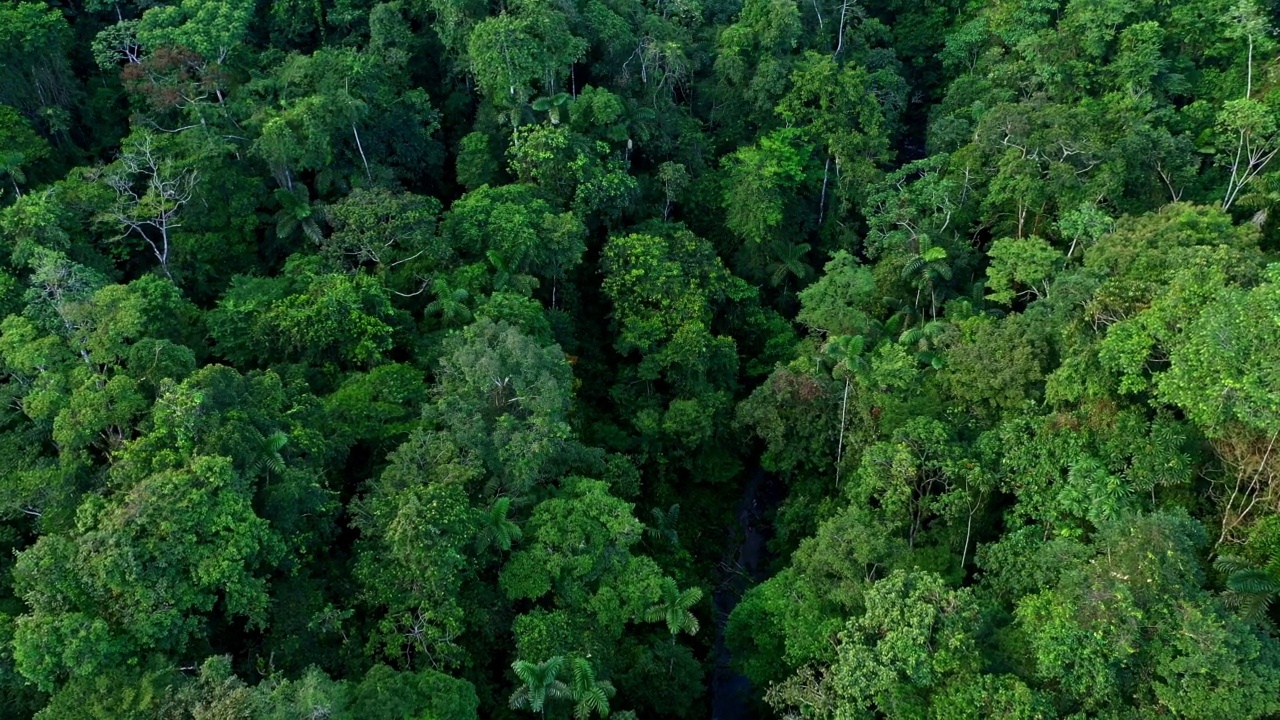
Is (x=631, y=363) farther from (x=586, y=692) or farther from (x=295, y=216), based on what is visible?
(x=586, y=692)

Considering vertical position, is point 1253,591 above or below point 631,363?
above

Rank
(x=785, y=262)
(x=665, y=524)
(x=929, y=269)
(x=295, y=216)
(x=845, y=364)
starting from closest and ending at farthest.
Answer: (x=845, y=364)
(x=665, y=524)
(x=295, y=216)
(x=929, y=269)
(x=785, y=262)

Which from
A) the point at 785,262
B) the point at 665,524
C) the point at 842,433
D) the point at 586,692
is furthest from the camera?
the point at 785,262

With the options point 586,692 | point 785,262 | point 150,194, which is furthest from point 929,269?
point 150,194

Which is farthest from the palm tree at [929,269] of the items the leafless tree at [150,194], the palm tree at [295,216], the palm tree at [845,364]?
the leafless tree at [150,194]

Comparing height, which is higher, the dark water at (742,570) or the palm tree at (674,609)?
the palm tree at (674,609)

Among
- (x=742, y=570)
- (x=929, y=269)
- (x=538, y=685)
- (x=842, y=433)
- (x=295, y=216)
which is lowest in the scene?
(x=742, y=570)

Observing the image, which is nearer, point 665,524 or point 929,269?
point 665,524

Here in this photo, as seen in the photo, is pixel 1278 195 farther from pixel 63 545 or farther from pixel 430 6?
pixel 63 545

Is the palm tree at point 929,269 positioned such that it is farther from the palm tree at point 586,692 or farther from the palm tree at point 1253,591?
the palm tree at point 586,692
